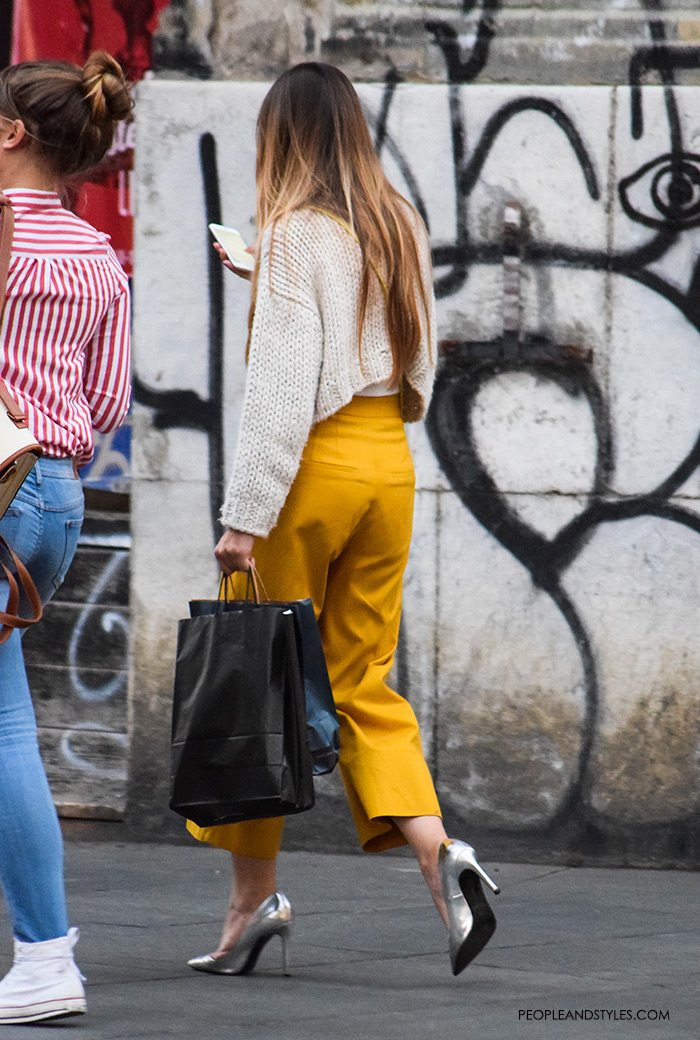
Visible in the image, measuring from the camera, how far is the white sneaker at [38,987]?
3.17m

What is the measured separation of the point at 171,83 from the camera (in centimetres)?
512

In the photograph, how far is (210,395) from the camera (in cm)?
517

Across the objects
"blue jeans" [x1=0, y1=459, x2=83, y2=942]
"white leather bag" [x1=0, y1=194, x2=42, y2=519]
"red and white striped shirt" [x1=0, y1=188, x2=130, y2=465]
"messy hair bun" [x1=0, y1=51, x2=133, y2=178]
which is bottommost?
"blue jeans" [x1=0, y1=459, x2=83, y2=942]

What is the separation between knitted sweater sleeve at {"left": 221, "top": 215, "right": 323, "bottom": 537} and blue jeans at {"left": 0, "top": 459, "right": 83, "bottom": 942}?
413 millimetres

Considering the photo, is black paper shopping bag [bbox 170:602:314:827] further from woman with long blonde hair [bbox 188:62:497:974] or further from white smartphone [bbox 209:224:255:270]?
white smartphone [bbox 209:224:255:270]

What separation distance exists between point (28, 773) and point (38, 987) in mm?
403

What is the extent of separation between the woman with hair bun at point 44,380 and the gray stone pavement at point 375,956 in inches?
7.9

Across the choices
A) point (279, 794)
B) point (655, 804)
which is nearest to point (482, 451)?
point (655, 804)

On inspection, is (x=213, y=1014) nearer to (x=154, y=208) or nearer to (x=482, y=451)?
(x=482, y=451)

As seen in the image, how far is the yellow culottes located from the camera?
357cm

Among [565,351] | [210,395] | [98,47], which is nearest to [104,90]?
[210,395]

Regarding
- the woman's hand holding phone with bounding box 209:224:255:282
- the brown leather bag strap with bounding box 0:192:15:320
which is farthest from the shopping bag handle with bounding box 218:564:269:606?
the brown leather bag strap with bounding box 0:192:15:320

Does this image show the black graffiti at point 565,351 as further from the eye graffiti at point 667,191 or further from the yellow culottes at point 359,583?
the yellow culottes at point 359,583

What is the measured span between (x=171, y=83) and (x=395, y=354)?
1.87 m
